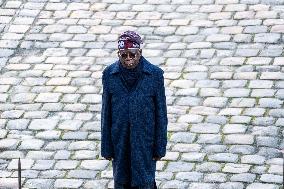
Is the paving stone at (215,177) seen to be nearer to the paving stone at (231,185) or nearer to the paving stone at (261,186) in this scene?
the paving stone at (231,185)

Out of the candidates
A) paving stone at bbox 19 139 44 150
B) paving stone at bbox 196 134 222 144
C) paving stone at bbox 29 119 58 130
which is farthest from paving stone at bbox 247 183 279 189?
paving stone at bbox 29 119 58 130

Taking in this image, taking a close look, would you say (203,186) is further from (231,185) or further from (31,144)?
(31,144)

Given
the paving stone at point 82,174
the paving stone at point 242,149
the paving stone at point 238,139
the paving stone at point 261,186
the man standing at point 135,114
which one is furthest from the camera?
the paving stone at point 238,139

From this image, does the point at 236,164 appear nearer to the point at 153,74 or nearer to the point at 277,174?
the point at 277,174

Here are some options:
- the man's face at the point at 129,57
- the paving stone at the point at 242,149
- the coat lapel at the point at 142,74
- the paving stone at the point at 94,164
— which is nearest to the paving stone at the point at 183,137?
the paving stone at the point at 242,149

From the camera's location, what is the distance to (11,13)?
44.5 feet

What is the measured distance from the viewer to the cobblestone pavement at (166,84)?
9758 millimetres

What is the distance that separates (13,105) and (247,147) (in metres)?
3.18

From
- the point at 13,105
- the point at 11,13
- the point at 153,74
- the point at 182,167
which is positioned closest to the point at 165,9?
the point at 11,13

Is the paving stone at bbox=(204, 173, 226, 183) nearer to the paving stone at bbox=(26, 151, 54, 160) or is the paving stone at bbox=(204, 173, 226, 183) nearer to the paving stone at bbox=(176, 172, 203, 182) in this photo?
the paving stone at bbox=(176, 172, 203, 182)

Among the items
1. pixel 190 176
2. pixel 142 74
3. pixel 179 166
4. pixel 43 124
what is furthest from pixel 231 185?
pixel 43 124

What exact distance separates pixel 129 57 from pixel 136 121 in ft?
1.92

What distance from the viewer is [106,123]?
7.97m

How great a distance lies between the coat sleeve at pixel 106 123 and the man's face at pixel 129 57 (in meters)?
0.28
